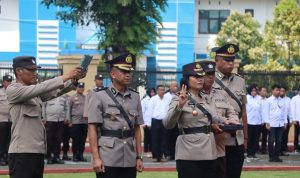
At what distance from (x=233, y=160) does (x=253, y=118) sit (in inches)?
389

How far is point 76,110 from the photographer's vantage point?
17.1 m

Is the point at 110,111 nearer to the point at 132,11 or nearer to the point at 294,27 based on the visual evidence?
the point at 132,11

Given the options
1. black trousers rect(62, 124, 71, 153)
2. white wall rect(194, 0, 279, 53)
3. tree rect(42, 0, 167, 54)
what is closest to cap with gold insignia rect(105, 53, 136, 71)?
black trousers rect(62, 124, 71, 153)

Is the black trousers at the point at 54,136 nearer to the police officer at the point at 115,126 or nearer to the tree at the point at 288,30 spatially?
the police officer at the point at 115,126

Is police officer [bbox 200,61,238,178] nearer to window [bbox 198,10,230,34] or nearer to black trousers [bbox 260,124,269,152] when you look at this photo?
black trousers [bbox 260,124,269,152]

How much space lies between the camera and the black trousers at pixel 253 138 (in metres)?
18.7

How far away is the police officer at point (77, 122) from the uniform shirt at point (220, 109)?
861 cm

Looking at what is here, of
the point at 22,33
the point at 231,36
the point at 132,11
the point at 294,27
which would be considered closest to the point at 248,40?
the point at 231,36

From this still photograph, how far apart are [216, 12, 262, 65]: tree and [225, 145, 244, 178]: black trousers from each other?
111 ft

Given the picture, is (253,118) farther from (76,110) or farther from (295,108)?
(76,110)

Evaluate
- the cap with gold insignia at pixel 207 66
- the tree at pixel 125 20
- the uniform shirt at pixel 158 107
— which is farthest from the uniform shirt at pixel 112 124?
the tree at pixel 125 20

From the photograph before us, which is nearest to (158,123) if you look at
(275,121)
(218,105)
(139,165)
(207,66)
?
(275,121)

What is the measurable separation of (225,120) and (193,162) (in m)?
0.66

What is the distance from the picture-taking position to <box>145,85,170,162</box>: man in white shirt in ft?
58.7
